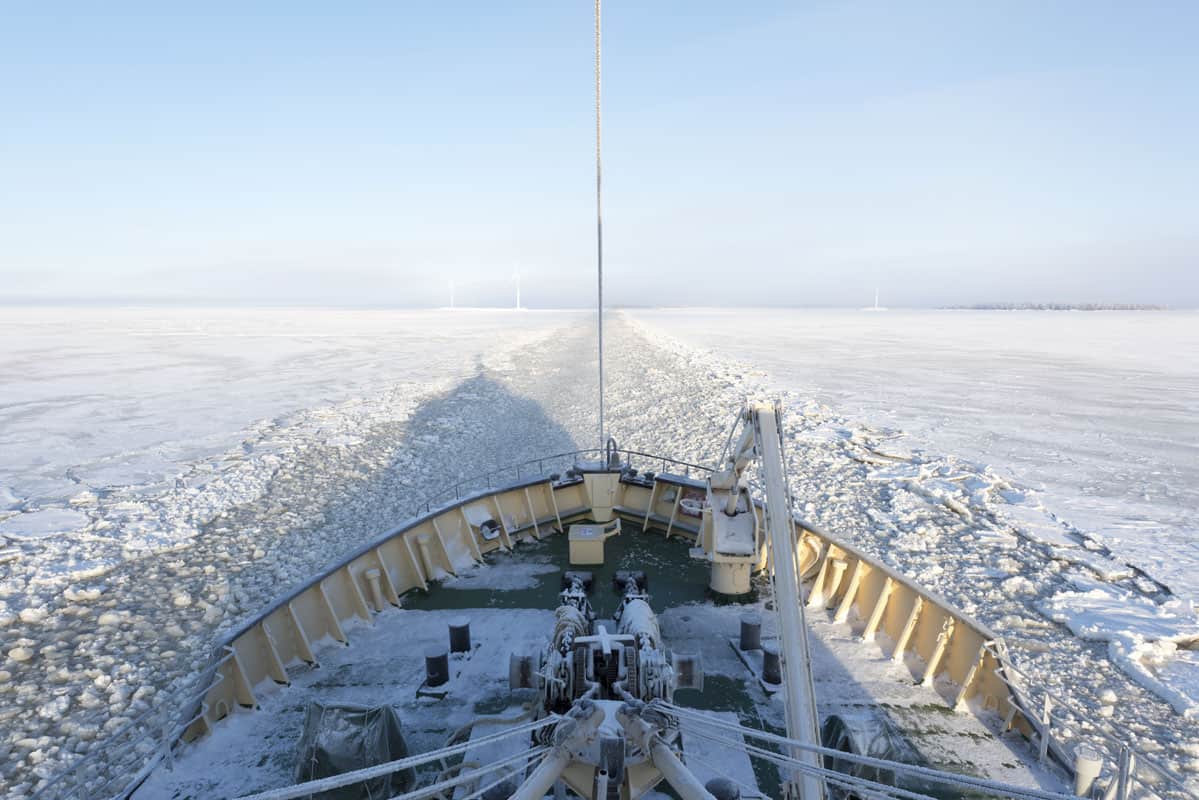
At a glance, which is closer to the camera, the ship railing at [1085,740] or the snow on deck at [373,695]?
the ship railing at [1085,740]

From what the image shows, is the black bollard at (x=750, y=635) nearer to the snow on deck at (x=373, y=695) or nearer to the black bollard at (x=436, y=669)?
the snow on deck at (x=373, y=695)

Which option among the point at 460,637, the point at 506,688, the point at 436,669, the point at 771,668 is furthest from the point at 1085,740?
the point at 436,669

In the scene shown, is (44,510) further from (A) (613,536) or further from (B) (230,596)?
(A) (613,536)

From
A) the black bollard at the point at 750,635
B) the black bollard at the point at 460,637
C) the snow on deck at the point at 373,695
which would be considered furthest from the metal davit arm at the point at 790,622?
the black bollard at the point at 460,637

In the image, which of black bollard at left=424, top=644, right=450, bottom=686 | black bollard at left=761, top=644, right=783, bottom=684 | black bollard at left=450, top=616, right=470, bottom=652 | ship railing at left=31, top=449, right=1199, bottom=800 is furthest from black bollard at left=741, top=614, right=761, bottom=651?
black bollard at left=424, top=644, right=450, bottom=686

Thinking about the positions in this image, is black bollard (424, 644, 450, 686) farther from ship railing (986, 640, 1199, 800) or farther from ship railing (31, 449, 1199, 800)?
ship railing (986, 640, 1199, 800)

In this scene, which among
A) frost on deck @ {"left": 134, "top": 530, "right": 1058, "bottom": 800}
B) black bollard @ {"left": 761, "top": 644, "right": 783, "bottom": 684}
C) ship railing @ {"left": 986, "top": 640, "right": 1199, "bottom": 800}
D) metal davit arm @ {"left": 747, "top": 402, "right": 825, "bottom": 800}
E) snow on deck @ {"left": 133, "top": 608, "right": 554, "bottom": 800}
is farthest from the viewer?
black bollard @ {"left": 761, "top": 644, "right": 783, "bottom": 684}

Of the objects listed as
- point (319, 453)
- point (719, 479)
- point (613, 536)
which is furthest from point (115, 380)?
point (719, 479)
